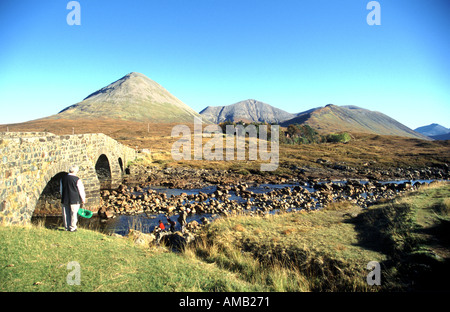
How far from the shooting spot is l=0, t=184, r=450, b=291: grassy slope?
521 cm

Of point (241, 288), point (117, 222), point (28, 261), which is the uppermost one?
point (28, 261)

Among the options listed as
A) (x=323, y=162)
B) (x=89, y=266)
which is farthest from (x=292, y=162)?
(x=89, y=266)

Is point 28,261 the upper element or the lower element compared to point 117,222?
upper

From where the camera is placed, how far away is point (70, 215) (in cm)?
809

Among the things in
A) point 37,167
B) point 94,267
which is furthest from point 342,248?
point 37,167

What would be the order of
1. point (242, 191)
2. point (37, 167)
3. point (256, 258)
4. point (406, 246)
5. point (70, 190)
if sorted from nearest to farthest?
point (406, 246) → point (256, 258) → point (70, 190) → point (37, 167) → point (242, 191)

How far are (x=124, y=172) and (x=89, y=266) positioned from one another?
2448cm

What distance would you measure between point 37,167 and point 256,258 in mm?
9517

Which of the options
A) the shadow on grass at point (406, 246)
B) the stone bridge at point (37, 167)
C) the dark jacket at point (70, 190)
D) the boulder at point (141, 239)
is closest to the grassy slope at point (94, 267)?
the dark jacket at point (70, 190)

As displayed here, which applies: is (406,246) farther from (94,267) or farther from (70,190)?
(70,190)

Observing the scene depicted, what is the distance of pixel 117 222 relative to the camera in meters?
14.1

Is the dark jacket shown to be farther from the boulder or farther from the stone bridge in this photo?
the boulder

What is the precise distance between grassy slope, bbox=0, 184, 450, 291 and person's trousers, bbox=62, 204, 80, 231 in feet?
1.12

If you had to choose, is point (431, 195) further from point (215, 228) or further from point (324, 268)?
point (215, 228)
